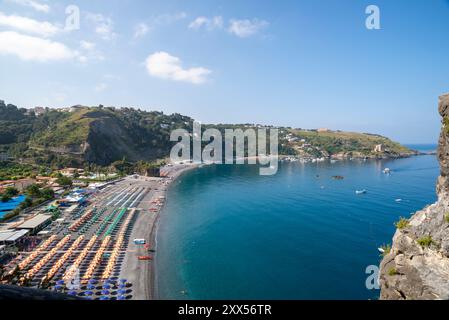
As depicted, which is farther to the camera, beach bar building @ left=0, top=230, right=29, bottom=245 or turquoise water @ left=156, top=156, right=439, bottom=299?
beach bar building @ left=0, top=230, right=29, bottom=245

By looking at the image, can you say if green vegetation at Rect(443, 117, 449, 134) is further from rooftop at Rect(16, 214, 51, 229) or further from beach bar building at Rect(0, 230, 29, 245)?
rooftop at Rect(16, 214, 51, 229)

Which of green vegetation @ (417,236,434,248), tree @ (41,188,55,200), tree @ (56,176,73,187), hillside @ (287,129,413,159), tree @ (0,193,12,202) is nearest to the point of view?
green vegetation @ (417,236,434,248)

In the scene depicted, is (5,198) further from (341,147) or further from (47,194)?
(341,147)

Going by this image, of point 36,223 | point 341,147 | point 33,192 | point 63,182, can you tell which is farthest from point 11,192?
point 341,147

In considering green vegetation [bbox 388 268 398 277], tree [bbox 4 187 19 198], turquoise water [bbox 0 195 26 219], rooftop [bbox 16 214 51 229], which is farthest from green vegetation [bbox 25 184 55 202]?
green vegetation [bbox 388 268 398 277]

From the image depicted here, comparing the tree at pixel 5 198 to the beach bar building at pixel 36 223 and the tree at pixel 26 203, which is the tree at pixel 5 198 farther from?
the beach bar building at pixel 36 223

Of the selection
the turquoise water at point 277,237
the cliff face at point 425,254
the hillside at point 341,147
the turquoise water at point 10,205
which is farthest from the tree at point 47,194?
the hillside at point 341,147
